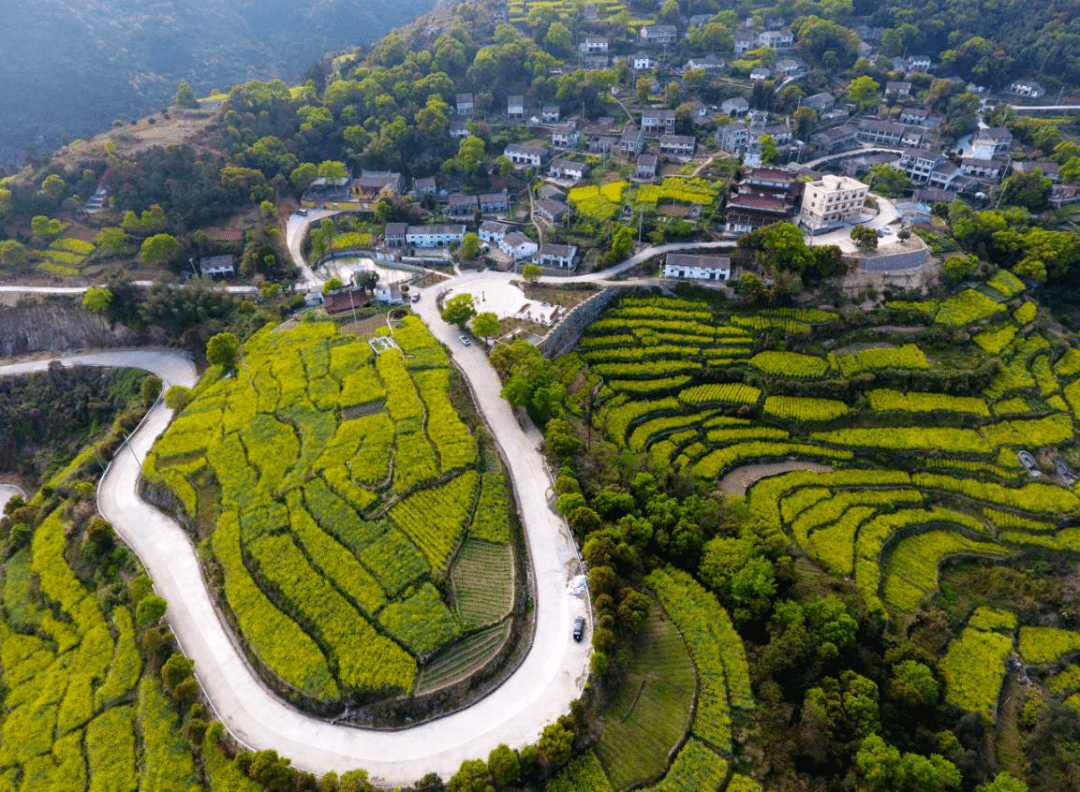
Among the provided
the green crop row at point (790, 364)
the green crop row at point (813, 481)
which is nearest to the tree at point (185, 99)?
the green crop row at point (790, 364)

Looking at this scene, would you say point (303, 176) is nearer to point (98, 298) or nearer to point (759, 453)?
point (98, 298)

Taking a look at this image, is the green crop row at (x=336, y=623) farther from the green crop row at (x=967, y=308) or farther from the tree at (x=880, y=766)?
the green crop row at (x=967, y=308)

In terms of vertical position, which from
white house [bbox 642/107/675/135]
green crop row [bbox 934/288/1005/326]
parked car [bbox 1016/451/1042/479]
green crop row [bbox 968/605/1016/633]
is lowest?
green crop row [bbox 968/605/1016/633]

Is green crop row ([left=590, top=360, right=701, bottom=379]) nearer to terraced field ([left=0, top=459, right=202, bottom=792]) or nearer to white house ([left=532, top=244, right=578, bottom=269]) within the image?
white house ([left=532, top=244, right=578, bottom=269])

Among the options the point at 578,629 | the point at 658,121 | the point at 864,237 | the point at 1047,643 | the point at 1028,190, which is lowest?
the point at 1047,643

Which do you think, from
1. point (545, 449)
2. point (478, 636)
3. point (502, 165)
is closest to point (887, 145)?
point (502, 165)

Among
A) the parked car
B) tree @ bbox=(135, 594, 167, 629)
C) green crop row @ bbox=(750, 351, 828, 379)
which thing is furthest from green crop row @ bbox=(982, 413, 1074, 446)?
tree @ bbox=(135, 594, 167, 629)

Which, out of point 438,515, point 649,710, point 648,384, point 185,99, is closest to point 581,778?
point 649,710
